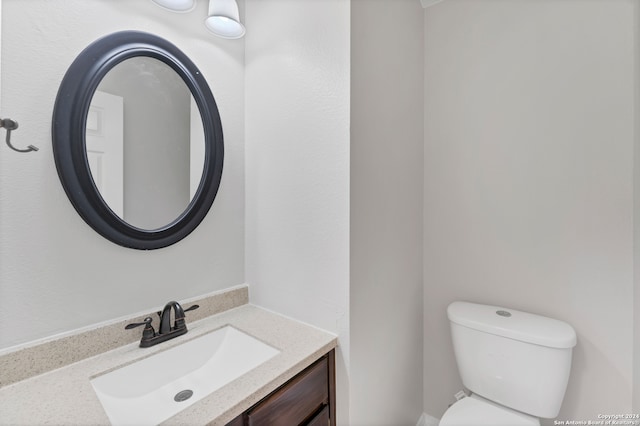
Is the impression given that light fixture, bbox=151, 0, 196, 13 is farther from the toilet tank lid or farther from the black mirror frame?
the toilet tank lid

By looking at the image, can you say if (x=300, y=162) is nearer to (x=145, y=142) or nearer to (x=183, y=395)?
(x=145, y=142)

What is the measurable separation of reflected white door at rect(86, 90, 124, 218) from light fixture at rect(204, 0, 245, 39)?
0.47m

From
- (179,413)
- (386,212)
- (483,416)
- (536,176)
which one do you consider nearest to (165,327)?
(179,413)

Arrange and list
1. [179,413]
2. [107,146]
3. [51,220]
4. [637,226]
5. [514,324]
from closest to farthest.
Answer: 1. [179,413]
2. [51,220]
3. [107,146]
4. [637,226]
5. [514,324]

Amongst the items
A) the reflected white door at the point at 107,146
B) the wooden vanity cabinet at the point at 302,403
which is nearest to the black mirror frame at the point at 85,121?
the reflected white door at the point at 107,146

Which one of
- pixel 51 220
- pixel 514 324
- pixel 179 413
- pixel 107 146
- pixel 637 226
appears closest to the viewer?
pixel 179 413

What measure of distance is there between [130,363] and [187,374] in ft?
0.65

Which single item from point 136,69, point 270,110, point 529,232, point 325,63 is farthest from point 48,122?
point 529,232

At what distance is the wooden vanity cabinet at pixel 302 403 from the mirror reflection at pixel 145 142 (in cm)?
76

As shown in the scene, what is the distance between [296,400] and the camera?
3.01 ft

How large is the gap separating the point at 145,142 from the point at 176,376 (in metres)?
0.88

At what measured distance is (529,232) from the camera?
Result: 1321 millimetres

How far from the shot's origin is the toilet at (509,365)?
3.67 feet

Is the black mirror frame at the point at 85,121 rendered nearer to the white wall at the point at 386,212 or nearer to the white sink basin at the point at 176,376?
the white sink basin at the point at 176,376
